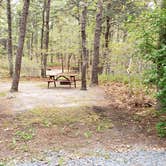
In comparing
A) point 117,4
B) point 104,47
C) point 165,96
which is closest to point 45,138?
point 165,96

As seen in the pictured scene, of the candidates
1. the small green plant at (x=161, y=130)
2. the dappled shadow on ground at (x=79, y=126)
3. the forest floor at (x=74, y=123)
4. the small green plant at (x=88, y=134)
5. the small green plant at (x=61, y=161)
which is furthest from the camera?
the small green plant at (x=88, y=134)

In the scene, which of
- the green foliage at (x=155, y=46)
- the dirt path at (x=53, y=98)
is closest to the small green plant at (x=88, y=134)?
the green foliage at (x=155, y=46)

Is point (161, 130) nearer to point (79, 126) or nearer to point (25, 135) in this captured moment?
point (79, 126)

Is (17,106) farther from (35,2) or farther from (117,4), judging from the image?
(35,2)

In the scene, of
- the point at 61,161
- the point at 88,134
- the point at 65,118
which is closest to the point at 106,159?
the point at 61,161

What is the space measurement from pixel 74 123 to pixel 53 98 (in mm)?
3514

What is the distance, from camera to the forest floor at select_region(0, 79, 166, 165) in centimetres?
711

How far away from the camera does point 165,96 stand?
24.2 feet

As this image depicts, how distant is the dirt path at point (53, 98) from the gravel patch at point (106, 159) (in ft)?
14.1

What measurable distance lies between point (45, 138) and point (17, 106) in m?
3.44

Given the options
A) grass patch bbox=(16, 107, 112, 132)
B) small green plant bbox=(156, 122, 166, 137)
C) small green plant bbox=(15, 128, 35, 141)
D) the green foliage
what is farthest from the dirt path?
small green plant bbox=(156, 122, 166, 137)

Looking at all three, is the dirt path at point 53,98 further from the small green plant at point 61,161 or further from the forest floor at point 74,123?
the small green plant at point 61,161

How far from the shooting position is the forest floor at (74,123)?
7.11 meters

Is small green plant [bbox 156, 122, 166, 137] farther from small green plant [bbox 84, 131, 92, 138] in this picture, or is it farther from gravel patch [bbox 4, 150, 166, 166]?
small green plant [bbox 84, 131, 92, 138]
